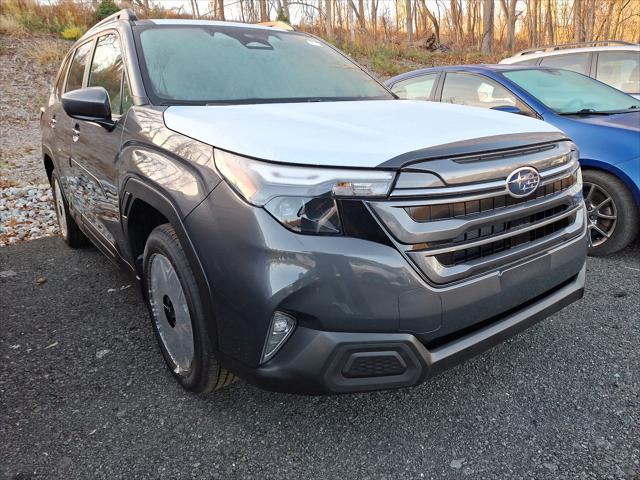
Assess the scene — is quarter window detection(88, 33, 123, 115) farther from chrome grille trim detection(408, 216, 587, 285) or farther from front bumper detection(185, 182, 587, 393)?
chrome grille trim detection(408, 216, 587, 285)

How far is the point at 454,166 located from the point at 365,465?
1133 millimetres

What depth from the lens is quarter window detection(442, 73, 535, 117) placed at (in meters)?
4.27

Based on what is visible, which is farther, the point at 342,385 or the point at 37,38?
the point at 37,38

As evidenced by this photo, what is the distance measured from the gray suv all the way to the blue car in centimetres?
176

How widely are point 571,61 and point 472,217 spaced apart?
5.90 m

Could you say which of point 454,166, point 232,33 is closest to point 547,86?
point 232,33

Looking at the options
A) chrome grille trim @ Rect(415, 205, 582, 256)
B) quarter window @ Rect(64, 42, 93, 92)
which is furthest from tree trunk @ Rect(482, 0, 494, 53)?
chrome grille trim @ Rect(415, 205, 582, 256)

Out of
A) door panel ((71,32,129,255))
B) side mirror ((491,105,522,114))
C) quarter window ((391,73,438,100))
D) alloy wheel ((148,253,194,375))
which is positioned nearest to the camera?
alloy wheel ((148,253,194,375))

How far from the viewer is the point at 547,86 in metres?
4.41

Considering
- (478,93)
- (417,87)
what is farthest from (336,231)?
(417,87)

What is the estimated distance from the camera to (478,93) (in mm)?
4609

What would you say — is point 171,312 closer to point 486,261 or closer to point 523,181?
point 486,261

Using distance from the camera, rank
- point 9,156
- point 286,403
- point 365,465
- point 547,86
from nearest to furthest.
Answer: point 365,465 < point 286,403 < point 547,86 < point 9,156

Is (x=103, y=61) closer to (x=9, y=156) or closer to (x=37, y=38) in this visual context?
(x=9, y=156)
